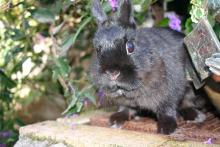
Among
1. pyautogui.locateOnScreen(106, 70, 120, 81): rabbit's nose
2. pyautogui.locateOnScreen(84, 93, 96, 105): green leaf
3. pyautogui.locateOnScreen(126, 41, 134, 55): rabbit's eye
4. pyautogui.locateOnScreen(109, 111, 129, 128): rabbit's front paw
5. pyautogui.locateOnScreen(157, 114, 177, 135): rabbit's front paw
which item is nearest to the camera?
pyautogui.locateOnScreen(106, 70, 120, 81): rabbit's nose

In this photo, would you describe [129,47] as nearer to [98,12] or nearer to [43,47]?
[98,12]

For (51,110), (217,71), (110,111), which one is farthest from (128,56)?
(51,110)

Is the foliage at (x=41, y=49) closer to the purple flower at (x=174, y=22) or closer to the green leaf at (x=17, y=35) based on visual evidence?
the green leaf at (x=17, y=35)

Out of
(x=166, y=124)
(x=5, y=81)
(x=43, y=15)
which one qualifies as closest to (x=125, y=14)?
(x=166, y=124)

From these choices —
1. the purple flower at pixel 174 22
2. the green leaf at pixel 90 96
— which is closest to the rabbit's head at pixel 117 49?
the green leaf at pixel 90 96

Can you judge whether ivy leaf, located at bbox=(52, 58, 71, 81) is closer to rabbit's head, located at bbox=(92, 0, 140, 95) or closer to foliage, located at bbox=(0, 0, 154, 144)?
foliage, located at bbox=(0, 0, 154, 144)

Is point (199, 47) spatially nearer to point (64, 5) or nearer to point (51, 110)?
point (64, 5)

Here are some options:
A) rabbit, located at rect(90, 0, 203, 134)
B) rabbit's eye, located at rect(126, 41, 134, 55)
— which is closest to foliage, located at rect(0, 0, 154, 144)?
rabbit, located at rect(90, 0, 203, 134)

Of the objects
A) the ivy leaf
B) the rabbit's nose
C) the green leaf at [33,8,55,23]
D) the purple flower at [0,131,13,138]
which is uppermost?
the green leaf at [33,8,55,23]
